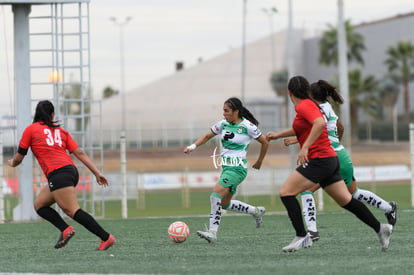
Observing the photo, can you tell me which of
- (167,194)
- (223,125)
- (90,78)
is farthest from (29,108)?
(167,194)

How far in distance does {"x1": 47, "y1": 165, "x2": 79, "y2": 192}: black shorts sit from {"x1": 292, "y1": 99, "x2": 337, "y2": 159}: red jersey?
9.01 feet

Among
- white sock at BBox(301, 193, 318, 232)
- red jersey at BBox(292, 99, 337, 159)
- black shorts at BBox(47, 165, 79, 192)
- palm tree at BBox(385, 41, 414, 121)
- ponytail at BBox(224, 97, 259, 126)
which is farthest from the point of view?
palm tree at BBox(385, 41, 414, 121)

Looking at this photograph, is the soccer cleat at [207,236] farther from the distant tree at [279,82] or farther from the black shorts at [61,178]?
the distant tree at [279,82]

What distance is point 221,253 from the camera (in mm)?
11266

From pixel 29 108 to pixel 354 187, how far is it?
36.0 feet

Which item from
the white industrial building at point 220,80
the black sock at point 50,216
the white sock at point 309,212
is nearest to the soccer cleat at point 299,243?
the white sock at point 309,212

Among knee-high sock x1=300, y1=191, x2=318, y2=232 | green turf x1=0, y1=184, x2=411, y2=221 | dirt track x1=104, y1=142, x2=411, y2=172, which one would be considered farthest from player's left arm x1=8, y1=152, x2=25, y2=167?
dirt track x1=104, y1=142, x2=411, y2=172

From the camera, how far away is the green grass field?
31.6 feet

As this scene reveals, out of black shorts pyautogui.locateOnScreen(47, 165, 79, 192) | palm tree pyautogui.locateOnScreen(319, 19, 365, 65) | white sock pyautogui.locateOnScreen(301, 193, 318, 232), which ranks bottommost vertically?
white sock pyautogui.locateOnScreen(301, 193, 318, 232)

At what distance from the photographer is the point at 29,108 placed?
21891 mm

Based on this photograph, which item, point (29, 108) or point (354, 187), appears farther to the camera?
point (29, 108)

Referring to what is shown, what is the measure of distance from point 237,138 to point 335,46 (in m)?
76.4

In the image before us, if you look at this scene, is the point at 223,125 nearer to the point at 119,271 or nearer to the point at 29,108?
the point at 119,271

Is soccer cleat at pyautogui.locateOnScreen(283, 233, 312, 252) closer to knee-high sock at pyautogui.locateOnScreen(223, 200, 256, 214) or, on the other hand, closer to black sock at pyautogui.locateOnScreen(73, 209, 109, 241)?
black sock at pyautogui.locateOnScreen(73, 209, 109, 241)
